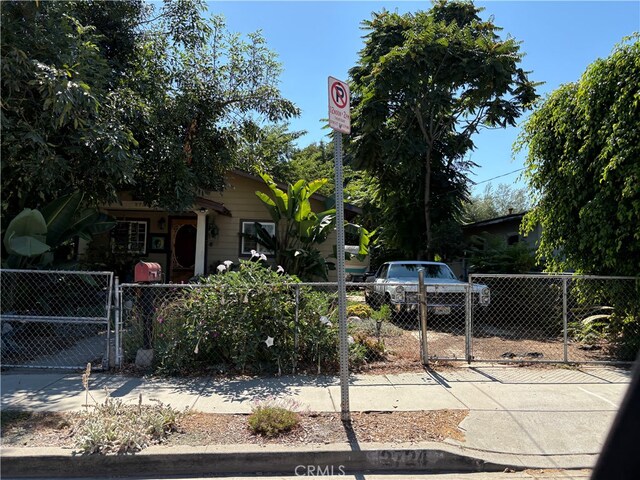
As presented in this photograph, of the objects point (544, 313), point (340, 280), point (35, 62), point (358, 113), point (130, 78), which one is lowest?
point (544, 313)

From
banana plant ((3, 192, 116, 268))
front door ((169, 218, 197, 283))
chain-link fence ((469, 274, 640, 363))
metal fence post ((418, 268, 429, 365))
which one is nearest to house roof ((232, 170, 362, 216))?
front door ((169, 218, 197, 283))

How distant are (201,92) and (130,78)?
1.61 metres

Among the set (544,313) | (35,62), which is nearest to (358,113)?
(544,313)

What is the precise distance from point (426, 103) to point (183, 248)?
9390 millimetres

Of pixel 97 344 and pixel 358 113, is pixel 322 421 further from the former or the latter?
pixel 358 113

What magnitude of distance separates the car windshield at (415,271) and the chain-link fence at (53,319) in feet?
23.1

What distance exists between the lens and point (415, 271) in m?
12.0

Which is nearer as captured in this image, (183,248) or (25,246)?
(25,246)

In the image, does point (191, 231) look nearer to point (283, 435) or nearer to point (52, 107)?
point (52, 107)

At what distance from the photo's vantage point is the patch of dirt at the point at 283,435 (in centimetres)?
427

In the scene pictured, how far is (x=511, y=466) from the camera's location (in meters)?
4.07

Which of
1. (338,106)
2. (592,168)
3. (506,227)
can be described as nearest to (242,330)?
(338,106)

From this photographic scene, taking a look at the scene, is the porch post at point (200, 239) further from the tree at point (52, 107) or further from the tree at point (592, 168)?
the tree at point (592, 168)

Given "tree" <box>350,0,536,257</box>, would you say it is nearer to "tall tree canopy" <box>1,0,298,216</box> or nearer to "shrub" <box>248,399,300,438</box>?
"tall tree canopy" <box>1,0,298,216</box>
